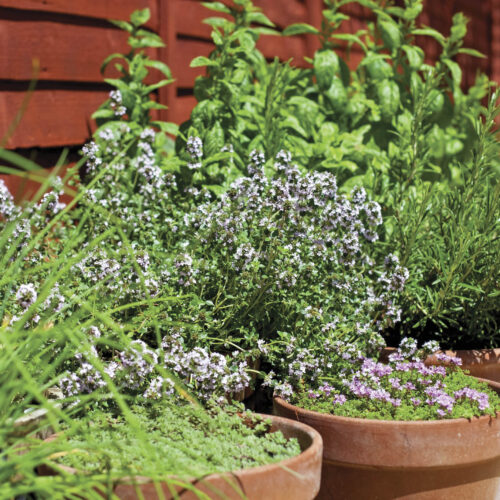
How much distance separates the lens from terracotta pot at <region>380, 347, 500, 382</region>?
3072mm

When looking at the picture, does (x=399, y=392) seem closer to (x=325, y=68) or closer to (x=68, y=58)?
(x=325, y=68)

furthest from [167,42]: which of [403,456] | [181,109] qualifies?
[403,456]

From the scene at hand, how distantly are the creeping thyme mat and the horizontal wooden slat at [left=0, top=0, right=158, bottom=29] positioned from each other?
7.03ft

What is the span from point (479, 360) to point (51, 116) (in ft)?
7.24

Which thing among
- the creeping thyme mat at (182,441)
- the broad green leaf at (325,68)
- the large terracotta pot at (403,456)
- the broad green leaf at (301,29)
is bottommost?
the large terracotta pot at (403,456)

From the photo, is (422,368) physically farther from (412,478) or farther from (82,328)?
(82,328)

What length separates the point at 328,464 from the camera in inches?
97.5

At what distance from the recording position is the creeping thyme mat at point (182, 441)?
198 centimetres

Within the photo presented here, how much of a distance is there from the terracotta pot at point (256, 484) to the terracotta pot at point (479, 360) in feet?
3.54

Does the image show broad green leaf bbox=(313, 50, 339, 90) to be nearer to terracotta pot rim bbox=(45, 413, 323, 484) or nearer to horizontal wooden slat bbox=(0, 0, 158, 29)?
horizontal wooden slat bbox=(0, 0, 158, 29)

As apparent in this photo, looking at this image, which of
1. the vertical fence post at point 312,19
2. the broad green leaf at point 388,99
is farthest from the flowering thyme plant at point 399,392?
the vertical fence post at point 312,19

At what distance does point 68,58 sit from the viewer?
12.9ft

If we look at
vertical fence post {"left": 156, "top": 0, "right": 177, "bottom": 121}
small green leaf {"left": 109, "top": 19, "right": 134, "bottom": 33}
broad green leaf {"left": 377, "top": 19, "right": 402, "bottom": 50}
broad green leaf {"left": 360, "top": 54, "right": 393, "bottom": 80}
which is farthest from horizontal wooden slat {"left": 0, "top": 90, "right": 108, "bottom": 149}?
broad green leaf {"left": 377, "top": 19, "right": 402, "bottom": 50}

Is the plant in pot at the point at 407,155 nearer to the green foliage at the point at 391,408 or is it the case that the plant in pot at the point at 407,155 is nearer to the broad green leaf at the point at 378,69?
the broad green leaf at the point at 378,69
